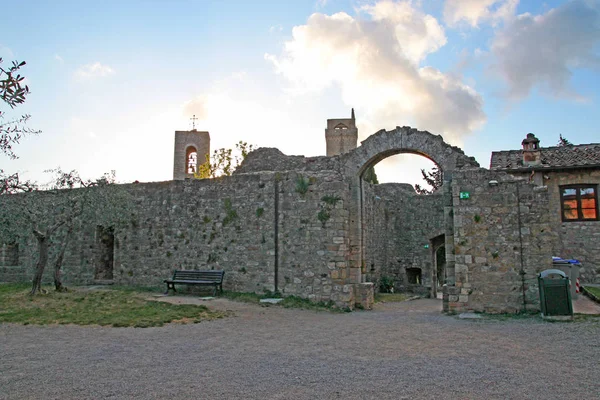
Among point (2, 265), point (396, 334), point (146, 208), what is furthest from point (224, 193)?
point (2, 265)

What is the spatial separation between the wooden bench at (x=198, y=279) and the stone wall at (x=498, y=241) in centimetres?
665

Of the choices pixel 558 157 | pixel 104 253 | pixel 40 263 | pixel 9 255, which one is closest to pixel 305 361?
pixel 40 263

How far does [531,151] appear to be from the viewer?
1755cm

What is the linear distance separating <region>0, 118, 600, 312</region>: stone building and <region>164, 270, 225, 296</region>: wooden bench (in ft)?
1.13

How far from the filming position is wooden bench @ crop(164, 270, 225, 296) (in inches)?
521

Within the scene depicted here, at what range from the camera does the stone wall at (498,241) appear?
1038 centimetres

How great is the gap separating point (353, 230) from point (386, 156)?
91.7 inches

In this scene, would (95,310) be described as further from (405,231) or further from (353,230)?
(405,231)

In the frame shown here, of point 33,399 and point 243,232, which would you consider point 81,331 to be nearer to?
point 33,399

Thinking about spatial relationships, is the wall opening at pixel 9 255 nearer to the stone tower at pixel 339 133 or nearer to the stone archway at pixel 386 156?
the stone archway at pixel 386 156

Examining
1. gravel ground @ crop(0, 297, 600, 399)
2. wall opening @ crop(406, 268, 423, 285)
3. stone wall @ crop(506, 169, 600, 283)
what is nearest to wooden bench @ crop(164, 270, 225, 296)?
gravel ground @ crop(0, 297, 600, 399)

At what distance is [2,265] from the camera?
18531mm

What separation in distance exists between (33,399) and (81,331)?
4023mm

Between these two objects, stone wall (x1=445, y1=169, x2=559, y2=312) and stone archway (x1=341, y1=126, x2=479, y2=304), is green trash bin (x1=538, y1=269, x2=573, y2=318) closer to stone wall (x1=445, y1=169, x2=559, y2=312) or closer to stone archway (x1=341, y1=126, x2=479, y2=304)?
stone wall (x1=445, y1=169, x2=559, y2=312)
